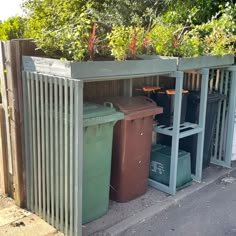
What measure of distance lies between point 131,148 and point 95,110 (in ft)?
2.26

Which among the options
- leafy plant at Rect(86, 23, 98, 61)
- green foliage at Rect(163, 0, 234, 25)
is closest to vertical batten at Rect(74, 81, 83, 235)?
leafy plant at Rect(86, 23, 98, 61)

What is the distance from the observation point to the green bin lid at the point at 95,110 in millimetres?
3139

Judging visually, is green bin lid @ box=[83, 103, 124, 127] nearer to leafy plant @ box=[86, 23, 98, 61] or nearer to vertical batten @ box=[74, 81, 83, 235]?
vertical batten @ box=[74, 81, 83, 235]

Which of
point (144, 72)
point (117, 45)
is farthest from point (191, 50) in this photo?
point (117, 45)

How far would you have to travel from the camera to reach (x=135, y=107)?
144 inches

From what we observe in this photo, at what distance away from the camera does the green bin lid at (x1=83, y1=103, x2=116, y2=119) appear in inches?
124

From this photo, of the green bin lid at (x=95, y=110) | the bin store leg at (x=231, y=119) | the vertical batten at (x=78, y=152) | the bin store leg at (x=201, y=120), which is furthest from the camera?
the bin store leg at (x=231, y=119)

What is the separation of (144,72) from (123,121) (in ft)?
1.88

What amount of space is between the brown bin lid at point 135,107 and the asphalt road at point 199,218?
1138 mm

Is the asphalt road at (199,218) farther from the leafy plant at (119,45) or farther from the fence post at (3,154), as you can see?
the leafy plant at (119,45)

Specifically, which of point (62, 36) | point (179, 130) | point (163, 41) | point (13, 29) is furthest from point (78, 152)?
point (13, 29)

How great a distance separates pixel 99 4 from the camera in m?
6.82

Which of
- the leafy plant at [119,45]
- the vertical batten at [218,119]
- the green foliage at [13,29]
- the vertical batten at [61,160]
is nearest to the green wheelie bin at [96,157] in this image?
the vertical batten at [61,160]

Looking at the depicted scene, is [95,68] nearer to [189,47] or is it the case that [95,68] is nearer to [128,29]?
[128,29]
